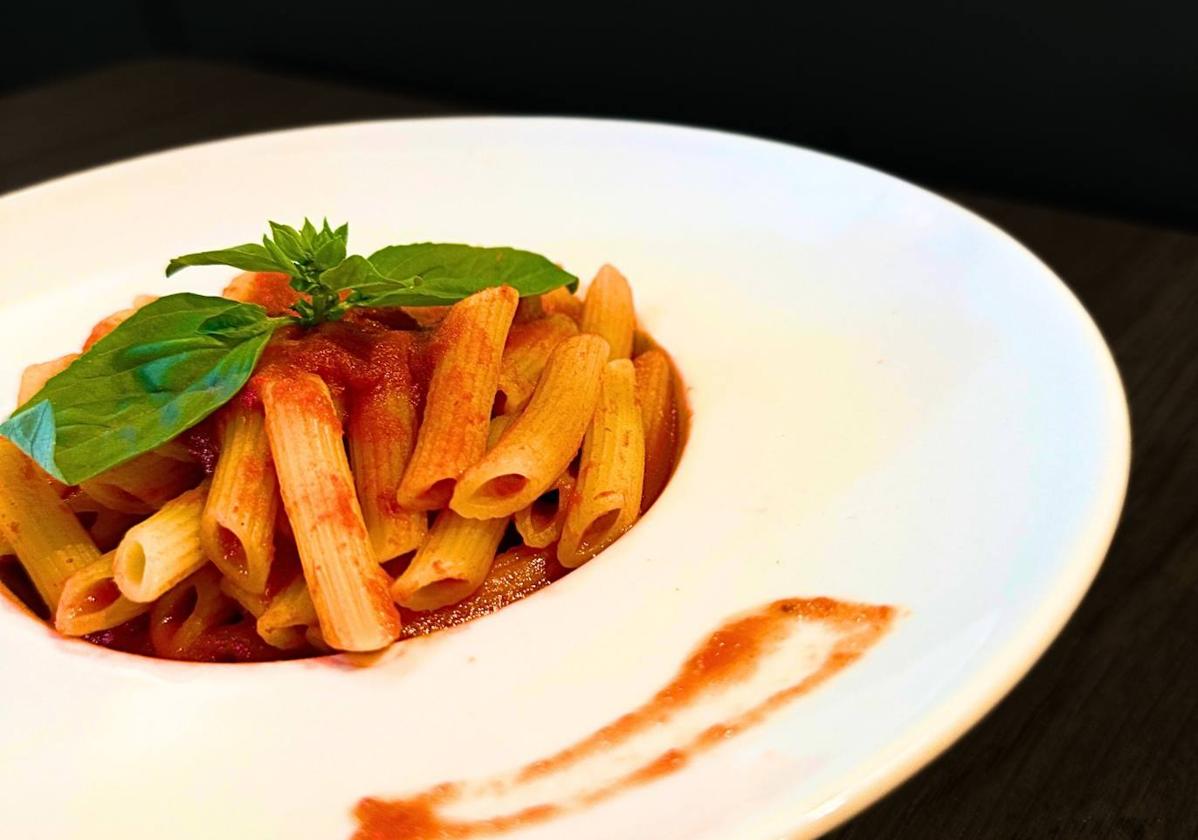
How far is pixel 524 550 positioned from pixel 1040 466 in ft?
1.77

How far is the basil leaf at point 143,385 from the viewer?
1.18 m

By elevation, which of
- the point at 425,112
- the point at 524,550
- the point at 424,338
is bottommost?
the point at 425,112

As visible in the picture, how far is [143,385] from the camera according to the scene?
4.09 feet

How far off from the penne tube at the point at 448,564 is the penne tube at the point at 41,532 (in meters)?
0.39

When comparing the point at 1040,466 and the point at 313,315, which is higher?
the point at 313,315

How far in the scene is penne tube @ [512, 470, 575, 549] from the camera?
4.27 ft

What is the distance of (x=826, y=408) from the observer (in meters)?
1.41

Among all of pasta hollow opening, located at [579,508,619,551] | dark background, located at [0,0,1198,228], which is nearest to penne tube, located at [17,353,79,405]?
pasta hollow opening, located at [579,508,619,551]

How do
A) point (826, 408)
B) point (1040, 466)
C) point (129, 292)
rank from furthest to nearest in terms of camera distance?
point (129, 292)
point (826, 408)
point (1040, 466)

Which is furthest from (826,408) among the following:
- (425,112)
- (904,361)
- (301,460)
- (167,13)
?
(167,13)

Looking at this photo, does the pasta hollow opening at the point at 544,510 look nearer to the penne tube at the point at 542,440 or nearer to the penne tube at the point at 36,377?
the penne tube at the point at 542,440

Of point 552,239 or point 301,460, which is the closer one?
point 301,460

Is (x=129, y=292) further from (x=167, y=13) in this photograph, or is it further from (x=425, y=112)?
(x=167, y=13)

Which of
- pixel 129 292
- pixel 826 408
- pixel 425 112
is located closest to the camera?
pixel 826 408
